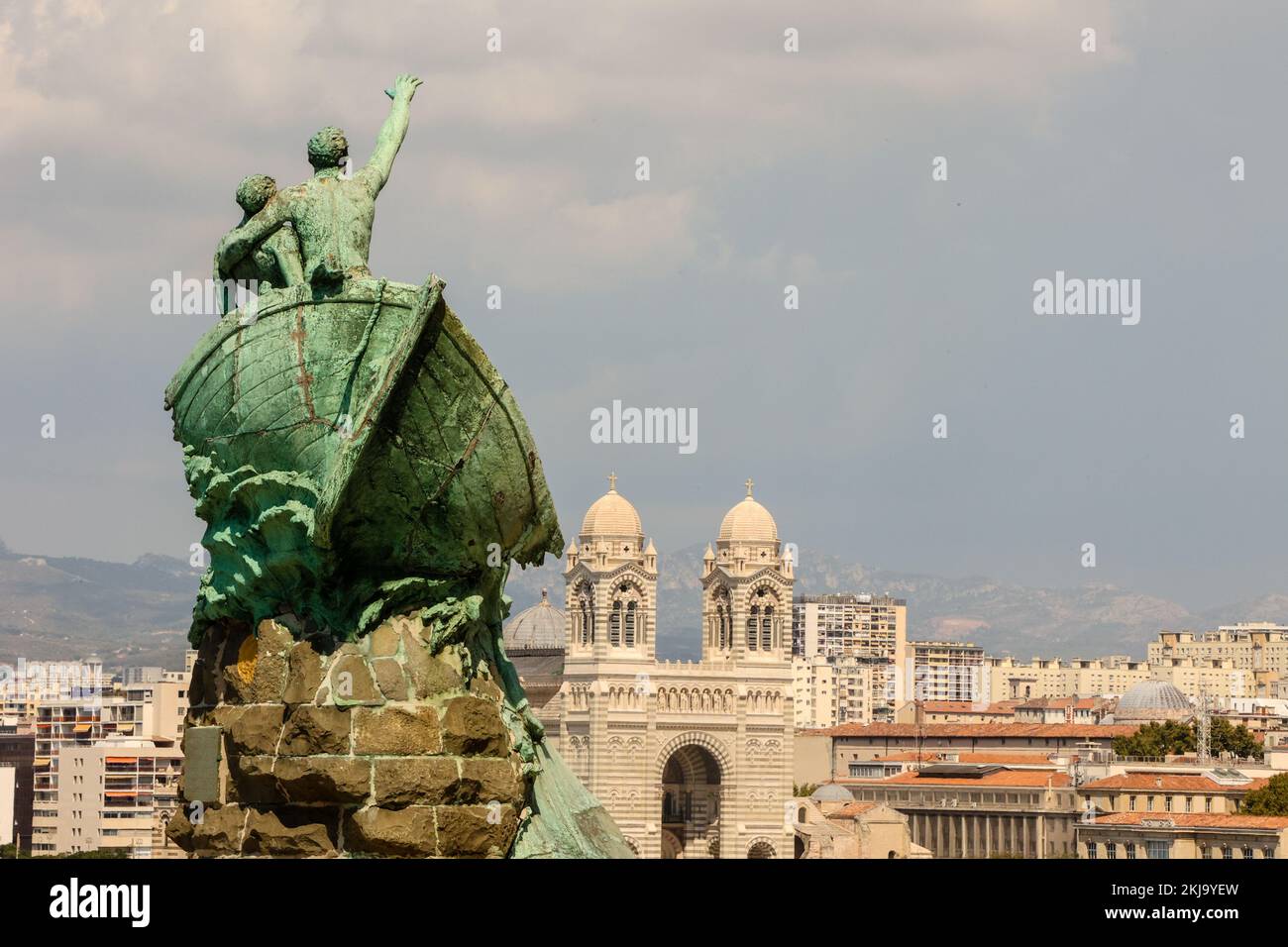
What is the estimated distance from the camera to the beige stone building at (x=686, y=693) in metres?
110

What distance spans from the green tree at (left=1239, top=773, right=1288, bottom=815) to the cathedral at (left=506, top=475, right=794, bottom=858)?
22.8m

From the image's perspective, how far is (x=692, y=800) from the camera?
4481 inches

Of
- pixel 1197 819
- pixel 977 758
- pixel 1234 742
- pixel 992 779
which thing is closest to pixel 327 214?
pixel 1197 819

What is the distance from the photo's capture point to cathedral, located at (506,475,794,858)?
110062 millimetres

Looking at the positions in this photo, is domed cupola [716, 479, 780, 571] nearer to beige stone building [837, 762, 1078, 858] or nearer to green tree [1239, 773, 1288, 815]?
beige stone building [837, 762, 1078, 858]

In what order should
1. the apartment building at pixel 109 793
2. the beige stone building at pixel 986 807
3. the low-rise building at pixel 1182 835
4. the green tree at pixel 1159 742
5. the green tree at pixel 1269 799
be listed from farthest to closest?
the green tree at pixel 1159 742 < the beige stone building at pixel 986 807 < the apartment building at pixel 109 793 < the green tree at pixel 1269 799 < the low-rise building at pixel 1182 835

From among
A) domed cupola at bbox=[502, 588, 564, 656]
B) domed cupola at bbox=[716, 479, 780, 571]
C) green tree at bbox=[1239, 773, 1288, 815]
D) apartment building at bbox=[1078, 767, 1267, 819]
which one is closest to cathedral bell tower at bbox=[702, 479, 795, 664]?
domed cupola at bbox=[716, 479, 780, 571]

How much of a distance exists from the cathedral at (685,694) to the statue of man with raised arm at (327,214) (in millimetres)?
91375

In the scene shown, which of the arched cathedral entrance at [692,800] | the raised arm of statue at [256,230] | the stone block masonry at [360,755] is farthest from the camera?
the arched cathedral entrance at [692,800]

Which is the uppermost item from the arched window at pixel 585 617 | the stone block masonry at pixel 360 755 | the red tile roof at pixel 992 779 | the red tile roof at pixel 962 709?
the arched window at pixel 585 617

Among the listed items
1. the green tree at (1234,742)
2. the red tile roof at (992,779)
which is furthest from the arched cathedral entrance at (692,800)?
the green tree at (1234,742)

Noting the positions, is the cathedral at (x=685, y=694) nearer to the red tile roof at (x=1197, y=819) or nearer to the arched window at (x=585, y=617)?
the arched window at (x=585, y=617)

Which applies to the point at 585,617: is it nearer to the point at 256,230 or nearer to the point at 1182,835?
the point at 1182,835
